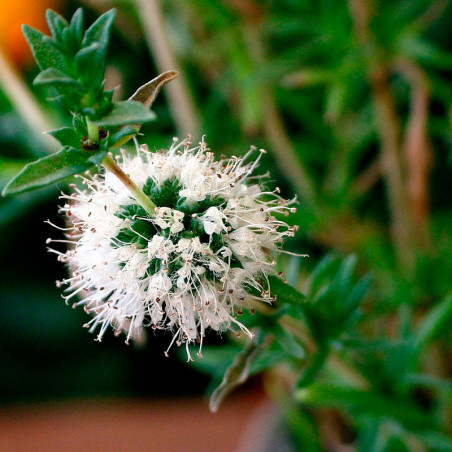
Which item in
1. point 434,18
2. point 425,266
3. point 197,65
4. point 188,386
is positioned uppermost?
point 197,65

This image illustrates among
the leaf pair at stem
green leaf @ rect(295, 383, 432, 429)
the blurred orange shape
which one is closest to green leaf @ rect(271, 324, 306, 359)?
green leaf @ rect(295, 383, 432, 429)

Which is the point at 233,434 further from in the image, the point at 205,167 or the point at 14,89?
the point at 205,167

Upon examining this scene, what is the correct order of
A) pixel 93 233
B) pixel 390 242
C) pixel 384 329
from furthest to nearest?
pixel 390 242 < pixel 384 329 < pixel 93 233

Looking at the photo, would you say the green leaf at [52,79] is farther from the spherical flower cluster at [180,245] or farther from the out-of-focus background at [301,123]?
the out-of-focus background at [301,123]

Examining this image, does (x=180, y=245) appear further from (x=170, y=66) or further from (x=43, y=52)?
(x=170, y=66)

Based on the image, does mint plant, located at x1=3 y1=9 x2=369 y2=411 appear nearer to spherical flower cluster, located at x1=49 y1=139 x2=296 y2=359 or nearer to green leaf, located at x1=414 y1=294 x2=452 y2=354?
spherical flower cluster, located at x1=49 y1=139 x2=296 y2=359

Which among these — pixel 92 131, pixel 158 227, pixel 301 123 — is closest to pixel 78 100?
pixel 92 131

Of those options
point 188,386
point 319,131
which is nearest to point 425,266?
point 319,131
